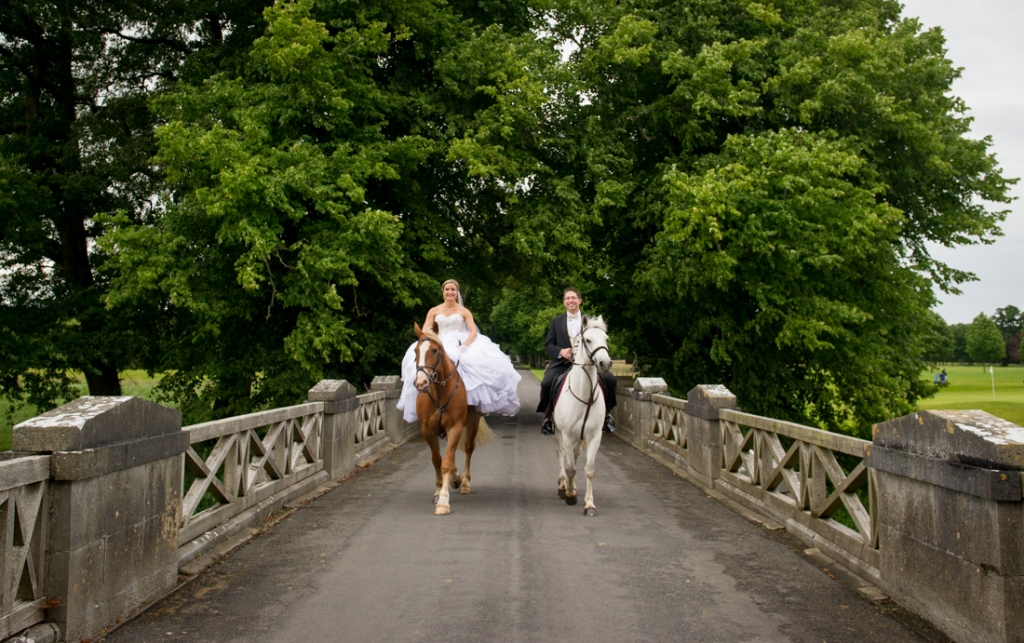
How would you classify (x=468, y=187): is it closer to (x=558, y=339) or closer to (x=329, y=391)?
(x=329, y=391)

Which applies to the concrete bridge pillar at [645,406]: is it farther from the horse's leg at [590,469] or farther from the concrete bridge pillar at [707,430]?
the horse's leg at [590,469]

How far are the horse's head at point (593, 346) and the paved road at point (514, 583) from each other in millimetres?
1842

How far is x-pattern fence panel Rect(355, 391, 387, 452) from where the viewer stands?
16.8 m

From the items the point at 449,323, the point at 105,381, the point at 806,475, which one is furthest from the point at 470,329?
the point at 105,381

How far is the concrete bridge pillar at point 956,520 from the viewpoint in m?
5.18

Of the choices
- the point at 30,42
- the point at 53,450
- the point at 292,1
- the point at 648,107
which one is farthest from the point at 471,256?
the point at 53,450

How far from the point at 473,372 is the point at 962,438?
6687 mm

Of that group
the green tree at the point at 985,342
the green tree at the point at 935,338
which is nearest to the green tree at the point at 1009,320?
the green tree at the point at 985,342

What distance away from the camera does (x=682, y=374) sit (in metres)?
26.8

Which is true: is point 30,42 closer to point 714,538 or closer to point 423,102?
point 423,102

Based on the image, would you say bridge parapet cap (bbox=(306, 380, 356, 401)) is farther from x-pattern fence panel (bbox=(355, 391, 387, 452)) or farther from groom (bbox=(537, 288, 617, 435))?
groom (bbox=(537, 288, 617, 435))

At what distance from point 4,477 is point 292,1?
20.2 m

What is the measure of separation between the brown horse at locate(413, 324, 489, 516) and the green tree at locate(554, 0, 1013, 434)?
12.1 meters

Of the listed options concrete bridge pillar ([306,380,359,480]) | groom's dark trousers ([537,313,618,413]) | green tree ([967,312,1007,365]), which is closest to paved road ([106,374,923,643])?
groom's dark trousers ([537,313,618,413])
